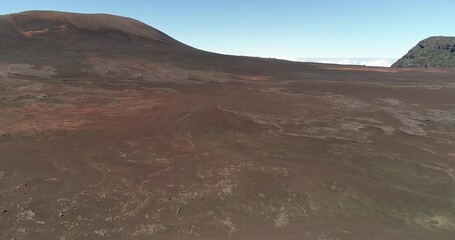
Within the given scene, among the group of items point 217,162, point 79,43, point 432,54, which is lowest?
point 217,162

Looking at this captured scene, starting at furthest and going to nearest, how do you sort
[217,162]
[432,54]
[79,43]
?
[432,54] → [79,43] → [217,162]

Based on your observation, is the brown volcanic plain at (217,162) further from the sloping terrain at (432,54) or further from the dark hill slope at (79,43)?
the sloping terrain at (432,54)

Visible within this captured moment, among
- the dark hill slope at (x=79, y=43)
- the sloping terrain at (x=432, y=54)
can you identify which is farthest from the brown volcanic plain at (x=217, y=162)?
the sloping terrain at (x=432, y=54)

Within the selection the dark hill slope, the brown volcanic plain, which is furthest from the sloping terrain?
the brown volcanic plain

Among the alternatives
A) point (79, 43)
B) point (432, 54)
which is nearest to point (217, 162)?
point (79, 43)

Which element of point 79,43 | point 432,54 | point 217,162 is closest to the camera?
point 217,162

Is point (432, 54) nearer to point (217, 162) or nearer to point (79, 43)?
point (79, 43)

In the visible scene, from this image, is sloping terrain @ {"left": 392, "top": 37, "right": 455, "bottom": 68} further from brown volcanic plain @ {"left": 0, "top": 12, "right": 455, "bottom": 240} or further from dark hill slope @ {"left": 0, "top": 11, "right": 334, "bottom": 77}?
brown volcanic plain @ {"left": 0, "top": 12, "right": 455, "bottom": 240}

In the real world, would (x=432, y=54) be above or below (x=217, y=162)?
above
